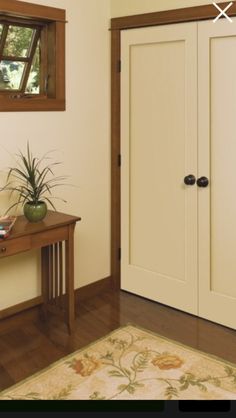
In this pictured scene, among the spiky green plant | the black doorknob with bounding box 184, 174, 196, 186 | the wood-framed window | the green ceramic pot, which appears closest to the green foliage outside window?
the wood-framed window

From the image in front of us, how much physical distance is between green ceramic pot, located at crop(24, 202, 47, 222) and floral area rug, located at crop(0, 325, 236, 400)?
2.91ft

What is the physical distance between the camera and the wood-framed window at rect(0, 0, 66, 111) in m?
3.14

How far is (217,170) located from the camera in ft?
10.5

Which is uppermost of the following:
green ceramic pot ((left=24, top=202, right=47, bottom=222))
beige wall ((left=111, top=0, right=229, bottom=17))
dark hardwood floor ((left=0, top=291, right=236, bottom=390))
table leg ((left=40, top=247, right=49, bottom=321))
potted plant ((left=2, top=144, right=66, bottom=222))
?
beige wall ((left=111, top=0, right=229, bottom=17))

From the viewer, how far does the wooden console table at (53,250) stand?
2809mm

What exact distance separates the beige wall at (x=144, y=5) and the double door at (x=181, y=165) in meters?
0.14

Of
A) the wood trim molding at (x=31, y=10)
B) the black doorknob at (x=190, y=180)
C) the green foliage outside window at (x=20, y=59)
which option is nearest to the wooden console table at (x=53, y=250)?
the black doorknob at (x=190, y=180)

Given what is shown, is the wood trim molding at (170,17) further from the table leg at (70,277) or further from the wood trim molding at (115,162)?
the table leg at (70,277)

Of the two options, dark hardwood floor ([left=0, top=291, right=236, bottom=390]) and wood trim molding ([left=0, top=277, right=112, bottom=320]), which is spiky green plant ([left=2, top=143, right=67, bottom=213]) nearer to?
wood trim molding ([left=0, top=277, right=112, bottom=320])

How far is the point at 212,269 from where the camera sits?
3.34 metres

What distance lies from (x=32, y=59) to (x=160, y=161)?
3.89ft

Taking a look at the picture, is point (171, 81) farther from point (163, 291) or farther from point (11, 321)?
point (11, 321)

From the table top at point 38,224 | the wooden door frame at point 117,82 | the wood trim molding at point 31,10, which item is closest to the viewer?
the table top at point 38,224

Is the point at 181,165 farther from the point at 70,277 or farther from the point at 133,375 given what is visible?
the point at 133,375
